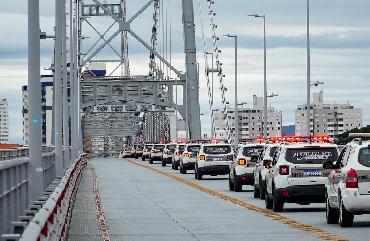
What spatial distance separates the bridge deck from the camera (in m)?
22.0

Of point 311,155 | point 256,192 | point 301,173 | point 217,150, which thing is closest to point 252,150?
point 256,192

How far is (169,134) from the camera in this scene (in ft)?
620

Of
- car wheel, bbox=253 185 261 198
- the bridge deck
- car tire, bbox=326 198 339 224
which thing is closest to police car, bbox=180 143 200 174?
the bridge deck

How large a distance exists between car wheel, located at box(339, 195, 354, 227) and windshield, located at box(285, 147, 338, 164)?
549 centimetres

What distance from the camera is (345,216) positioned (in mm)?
23172

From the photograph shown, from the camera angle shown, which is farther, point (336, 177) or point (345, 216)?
point (336, 177)

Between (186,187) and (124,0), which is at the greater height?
(124,0)

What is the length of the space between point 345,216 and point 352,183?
847mm

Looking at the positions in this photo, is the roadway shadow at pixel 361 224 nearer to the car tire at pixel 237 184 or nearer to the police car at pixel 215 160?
A: the car tire at pixel 237 184

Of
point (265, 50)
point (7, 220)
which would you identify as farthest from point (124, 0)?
point (7, 220)

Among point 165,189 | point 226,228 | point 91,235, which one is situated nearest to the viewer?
point 91,235

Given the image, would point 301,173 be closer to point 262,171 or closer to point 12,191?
point 262,171

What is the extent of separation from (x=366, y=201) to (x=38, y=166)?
592cm

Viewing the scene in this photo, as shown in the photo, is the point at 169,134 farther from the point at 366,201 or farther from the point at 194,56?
the point at 366,201
